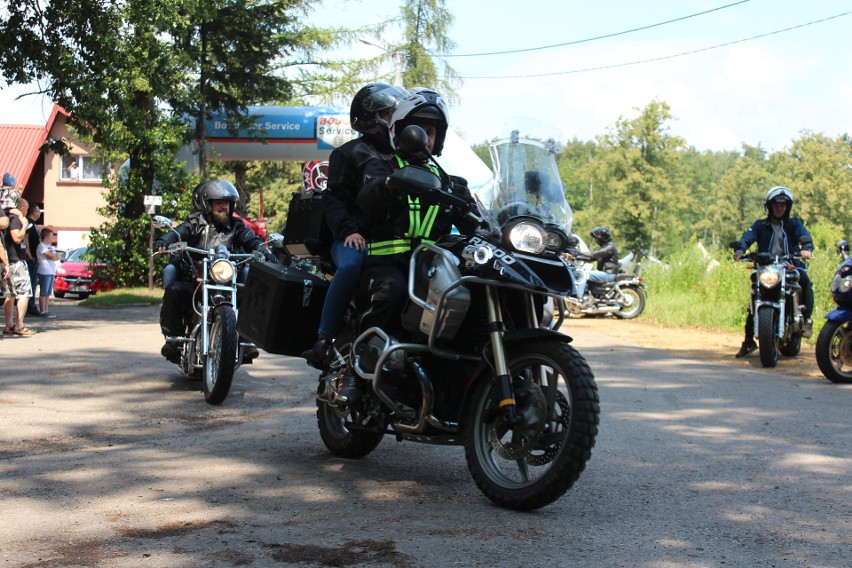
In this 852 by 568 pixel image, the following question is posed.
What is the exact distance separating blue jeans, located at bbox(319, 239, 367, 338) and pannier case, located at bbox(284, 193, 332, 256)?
241 millimetres

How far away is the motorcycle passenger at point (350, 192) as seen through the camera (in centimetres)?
595

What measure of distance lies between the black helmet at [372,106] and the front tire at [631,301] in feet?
56.5

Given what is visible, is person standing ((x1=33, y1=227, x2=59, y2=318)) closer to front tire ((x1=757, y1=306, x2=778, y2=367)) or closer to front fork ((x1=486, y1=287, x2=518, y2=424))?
front tire ((x1=757, y1=306, x2=778, y2=367))

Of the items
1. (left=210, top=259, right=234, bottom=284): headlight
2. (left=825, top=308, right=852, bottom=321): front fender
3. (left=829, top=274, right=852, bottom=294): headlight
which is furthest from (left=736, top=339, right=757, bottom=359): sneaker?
(left=210, top=259, right=234, bottom=284): headlight

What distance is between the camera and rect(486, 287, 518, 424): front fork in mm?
5047

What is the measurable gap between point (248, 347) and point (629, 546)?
5.53 metres

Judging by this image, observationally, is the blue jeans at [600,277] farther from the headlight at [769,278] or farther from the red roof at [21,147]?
the red roof at [21,147]

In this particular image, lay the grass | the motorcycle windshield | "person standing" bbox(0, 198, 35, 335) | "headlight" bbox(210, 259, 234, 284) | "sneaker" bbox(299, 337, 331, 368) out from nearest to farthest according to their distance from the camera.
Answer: the motorcycle windshield
"sneaker" bbox(299, 337, 331, 368)
"headlight" bbox(210, 259, 234, 284)
"person standing" bbox(0, 198, 35, 335)
the grass

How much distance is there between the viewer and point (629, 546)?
4.46m

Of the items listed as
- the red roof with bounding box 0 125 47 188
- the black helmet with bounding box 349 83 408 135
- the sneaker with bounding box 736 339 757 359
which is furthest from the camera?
the red roof with bounding box 0 125 47 188


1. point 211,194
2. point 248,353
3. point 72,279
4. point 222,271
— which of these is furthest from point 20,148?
point 248,353

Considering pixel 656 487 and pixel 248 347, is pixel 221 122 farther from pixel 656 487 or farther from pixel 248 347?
pixel 656 487

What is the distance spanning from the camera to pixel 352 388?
5922 millimetres

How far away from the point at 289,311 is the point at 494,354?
1.79 m
